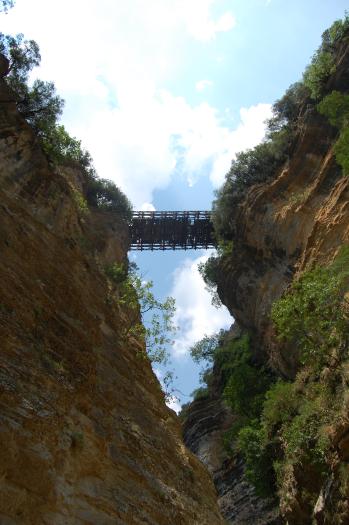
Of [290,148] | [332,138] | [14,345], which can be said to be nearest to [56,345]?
[14,345]

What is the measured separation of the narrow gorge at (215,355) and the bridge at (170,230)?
5.99 meters

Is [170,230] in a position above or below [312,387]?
above

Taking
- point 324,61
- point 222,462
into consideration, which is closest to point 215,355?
point 222,462

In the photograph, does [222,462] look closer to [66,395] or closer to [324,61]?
[66,395]

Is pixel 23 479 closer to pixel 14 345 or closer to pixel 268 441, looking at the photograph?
pixel 14 345

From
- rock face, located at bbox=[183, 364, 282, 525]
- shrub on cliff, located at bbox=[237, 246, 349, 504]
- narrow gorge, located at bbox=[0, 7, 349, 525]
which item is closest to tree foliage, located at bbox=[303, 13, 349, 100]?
narrow gorge, located at bbox=[0, 7, 349, 525]

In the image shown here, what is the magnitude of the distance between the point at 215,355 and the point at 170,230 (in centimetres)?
1205

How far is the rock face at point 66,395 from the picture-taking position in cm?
833

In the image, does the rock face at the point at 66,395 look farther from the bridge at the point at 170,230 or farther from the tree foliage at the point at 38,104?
the bridge at the point at 170,230

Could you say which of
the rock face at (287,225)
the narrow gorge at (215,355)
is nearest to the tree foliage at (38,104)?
the narrow gorge at (215,355)

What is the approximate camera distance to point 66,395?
34.6 feet

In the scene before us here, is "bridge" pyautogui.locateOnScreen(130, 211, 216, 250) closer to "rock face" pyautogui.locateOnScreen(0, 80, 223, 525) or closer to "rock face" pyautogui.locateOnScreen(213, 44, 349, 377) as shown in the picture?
"rock face" pyautogui.locateOnScreen(213, 44, 349, 377)

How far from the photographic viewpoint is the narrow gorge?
950 centimetres

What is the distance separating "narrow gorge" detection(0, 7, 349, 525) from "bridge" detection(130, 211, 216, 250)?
599cm
